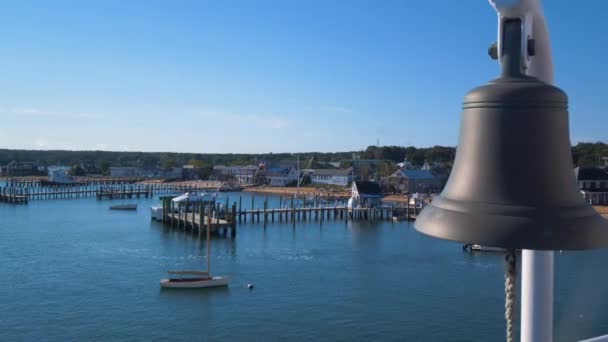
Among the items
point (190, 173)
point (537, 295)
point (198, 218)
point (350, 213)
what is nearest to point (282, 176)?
point (190, 173)

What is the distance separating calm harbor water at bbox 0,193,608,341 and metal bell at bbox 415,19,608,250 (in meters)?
11.2

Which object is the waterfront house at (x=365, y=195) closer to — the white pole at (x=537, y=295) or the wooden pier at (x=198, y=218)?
the wooden pier at (x=198, y=218)

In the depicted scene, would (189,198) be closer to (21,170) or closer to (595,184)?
(595,184)

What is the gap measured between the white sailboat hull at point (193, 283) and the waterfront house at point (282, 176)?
5558 cm

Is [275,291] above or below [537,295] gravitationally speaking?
below

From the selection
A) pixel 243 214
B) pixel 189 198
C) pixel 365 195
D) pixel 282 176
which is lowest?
pixel 243 214

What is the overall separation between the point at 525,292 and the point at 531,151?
893 millimetres

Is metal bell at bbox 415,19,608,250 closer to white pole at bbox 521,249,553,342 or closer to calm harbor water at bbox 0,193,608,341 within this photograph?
white pole at bbox 521,249,553,342

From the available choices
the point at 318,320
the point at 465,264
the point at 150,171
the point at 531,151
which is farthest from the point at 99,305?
the point at 150,171

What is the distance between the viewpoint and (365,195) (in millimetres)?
41375

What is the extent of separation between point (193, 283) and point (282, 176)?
5724 centimetres

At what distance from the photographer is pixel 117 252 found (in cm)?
2334

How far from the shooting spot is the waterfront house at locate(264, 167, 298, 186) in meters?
73.0

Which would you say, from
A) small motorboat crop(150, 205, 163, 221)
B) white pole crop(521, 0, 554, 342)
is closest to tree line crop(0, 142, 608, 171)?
white pole crop(521, 0, 554, 342)
